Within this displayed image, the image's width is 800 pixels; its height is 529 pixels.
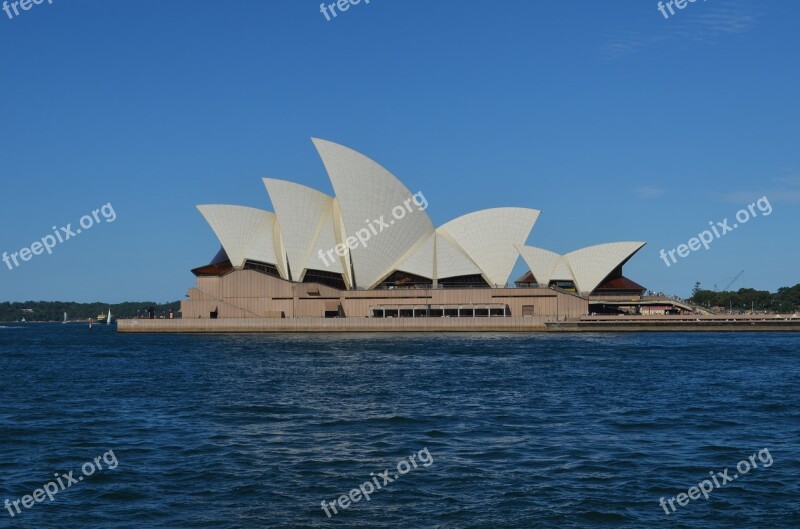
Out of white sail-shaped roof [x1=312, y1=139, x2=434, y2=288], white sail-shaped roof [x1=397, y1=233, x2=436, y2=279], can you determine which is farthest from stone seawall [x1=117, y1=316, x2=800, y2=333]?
white sail-shaped roof [x1=312, y1=139, x2=434, y2=288]

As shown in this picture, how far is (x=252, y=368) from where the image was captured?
118 ft

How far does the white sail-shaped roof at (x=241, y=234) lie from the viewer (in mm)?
75125

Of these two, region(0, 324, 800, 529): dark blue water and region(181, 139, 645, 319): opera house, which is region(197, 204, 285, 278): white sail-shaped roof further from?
region(0, 324, 800, 529): dark blue water

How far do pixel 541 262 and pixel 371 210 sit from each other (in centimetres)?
1807

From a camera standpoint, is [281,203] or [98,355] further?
[281,203]

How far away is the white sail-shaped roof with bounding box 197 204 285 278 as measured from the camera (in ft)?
246

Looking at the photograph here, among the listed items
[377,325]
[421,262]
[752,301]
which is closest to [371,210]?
[421,262]

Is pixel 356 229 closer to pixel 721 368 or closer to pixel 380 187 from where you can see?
pixel 380 187

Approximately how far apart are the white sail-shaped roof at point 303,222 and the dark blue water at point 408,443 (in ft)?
122

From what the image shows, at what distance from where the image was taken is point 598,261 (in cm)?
7775

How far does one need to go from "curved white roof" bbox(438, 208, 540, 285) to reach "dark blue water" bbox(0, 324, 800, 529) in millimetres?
41059

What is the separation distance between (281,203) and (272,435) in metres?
54.4

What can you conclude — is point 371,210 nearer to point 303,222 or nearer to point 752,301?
point 303,222

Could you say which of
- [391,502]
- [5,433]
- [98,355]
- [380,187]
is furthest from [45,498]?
[380,187]
